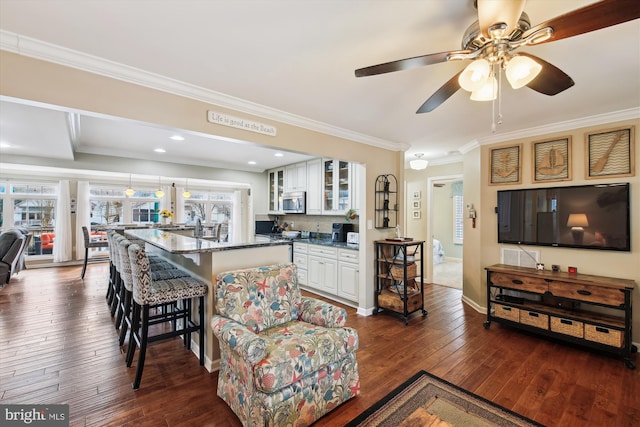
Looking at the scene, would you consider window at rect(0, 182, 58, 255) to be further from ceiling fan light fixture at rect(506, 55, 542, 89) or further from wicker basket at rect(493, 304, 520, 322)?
wicker basket at rect(493, 304, 520, 322)

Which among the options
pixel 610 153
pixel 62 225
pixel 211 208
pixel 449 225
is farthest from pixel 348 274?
pixel 62 225

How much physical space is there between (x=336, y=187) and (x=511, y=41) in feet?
12.1

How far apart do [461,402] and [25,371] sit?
142 inches

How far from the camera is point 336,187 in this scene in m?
5.04

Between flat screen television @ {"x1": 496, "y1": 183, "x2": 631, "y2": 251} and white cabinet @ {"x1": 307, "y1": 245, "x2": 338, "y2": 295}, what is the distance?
2.38 meters

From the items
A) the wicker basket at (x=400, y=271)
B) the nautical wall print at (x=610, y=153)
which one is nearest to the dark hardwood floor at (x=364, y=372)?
the wicker basket at (x=400, y=271)

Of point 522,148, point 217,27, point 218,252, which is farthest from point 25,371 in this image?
point 522,148

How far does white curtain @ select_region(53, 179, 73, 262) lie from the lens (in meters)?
6.67

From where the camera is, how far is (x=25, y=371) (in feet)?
7.94

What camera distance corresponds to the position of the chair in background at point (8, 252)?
15.8 ft

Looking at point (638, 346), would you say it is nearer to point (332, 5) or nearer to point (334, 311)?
point (334, 311)

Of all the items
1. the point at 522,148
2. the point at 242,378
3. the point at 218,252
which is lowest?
the point at 242,378

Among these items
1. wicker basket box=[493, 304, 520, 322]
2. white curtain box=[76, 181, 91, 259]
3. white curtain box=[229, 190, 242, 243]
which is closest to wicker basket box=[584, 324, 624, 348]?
wicker basket box=[493, 304, 520, 322]

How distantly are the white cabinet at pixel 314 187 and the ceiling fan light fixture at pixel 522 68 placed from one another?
13.2 feet
